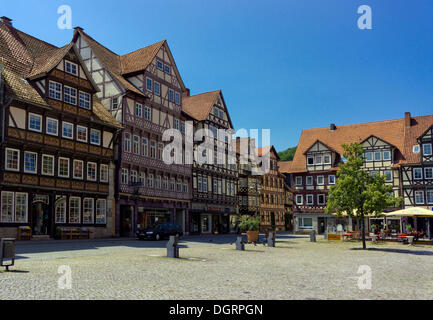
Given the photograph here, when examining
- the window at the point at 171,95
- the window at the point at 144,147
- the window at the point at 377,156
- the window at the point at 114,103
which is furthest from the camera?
the window at the point at 377,156

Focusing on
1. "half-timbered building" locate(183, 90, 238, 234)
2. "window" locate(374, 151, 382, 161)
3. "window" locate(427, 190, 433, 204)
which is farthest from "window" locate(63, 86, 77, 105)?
"window" locate(427, 190, 433, 204)

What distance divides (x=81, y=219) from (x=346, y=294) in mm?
27040

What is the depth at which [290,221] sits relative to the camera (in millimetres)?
75750

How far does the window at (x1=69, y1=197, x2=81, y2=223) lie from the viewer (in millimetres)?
33019

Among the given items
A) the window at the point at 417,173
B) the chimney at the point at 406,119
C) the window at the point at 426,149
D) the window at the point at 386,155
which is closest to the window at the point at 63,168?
the window at the point at 386,155

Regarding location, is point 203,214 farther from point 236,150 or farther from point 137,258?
point 137,258

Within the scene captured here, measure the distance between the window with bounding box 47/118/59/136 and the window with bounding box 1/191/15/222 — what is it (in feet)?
16.4

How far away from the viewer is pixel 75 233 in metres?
32.7

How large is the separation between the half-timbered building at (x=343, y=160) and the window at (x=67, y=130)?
106 ft

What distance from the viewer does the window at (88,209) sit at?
34156 mm

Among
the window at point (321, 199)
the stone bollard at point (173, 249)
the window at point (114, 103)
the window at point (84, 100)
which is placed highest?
the window at point (114, 103)

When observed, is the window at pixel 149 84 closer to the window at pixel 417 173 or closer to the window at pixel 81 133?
the window at pixel 81 133

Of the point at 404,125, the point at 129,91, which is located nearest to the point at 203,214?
the point at 129,91
